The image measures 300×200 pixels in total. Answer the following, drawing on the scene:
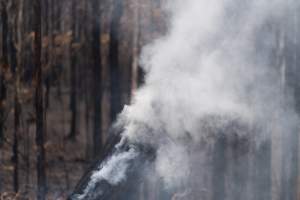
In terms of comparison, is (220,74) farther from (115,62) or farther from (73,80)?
(73,80)

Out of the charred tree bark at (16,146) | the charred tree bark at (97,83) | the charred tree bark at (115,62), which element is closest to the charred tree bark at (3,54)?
the charred tree bark at (16,146)

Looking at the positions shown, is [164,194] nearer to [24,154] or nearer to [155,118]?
[155,118]

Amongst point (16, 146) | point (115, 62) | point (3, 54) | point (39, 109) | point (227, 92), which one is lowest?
point (16, 146)

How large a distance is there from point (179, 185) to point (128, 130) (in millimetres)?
1552

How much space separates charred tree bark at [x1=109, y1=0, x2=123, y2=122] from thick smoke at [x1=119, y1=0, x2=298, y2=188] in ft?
1.83

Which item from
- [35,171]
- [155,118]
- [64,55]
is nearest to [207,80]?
[155,118]

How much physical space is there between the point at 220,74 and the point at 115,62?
4.99ft

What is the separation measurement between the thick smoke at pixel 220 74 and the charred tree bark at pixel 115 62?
56cm

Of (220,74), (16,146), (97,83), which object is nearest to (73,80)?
(97,83)

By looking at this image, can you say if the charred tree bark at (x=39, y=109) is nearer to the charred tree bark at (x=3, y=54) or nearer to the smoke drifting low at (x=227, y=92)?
the charred tree bark at (x=3, y=54)

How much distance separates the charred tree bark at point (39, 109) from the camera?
22.2 ft

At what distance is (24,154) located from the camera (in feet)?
22.7

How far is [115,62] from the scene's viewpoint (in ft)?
21.5

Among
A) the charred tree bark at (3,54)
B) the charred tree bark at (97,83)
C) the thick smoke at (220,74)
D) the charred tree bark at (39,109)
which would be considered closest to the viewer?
the thick smoke at (220,74)
